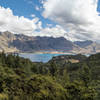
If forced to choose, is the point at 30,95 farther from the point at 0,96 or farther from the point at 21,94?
the point at 0,96

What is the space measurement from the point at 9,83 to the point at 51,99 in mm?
11821

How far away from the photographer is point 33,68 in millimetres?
87125

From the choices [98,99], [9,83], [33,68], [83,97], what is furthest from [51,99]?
[33,68]

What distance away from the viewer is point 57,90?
74.9 feet

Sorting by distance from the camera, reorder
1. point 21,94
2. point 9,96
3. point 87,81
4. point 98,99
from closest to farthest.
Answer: point 98,99
point 21,94
point 9,96
point 87,81

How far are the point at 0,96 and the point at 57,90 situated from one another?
1205cm

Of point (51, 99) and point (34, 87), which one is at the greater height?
point (34, 87)

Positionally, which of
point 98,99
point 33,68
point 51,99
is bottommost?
point 33,68

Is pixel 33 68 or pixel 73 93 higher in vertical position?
pixel 73 93

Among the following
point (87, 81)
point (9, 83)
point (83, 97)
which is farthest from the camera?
point (87, 81)

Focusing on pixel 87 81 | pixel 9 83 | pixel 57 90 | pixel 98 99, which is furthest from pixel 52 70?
pixel 98 99

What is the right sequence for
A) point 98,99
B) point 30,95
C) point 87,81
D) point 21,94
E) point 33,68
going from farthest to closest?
point 33,68 → point 87,81 → point 21,94 → point 30,95 → point 98,99

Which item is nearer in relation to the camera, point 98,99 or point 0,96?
point 98,99

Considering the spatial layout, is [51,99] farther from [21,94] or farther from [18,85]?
[18,85]
